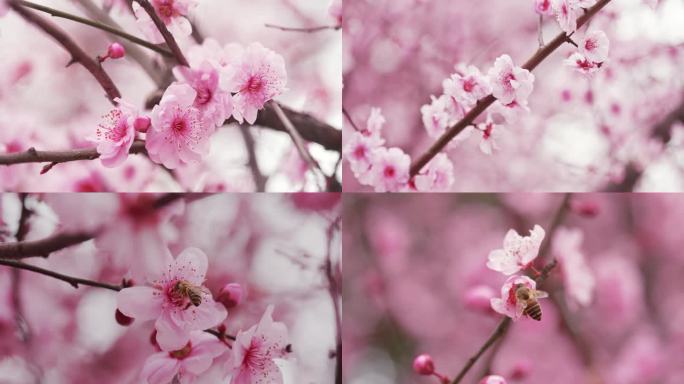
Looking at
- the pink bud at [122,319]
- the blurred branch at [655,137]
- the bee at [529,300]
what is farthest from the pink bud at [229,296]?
the blurred branch at [655,137]

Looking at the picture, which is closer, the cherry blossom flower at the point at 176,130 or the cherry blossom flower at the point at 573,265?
the cherry blossom flower at the point at 176,130

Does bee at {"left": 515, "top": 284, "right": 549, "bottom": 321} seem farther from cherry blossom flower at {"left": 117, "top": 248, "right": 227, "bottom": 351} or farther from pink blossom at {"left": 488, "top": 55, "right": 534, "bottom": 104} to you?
cherry blossom flower at {"left": 117, "top": 248, "right": 227, "bottom": 351}

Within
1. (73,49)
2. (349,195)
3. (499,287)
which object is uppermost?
(73,49)

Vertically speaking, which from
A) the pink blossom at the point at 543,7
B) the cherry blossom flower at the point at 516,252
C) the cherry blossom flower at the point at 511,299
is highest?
the pink blossom at the point at 543,7

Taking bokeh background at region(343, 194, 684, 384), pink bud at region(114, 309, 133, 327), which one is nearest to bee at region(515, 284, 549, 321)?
bokeh background at region(343, 194, 684, 384)

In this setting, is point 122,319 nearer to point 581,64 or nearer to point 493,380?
point 493,380

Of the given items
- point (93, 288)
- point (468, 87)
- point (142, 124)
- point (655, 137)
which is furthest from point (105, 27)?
point (655, 137)

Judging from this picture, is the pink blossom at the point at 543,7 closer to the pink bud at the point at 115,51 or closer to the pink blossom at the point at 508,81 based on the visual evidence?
the pink blossom at the point at 508,81
